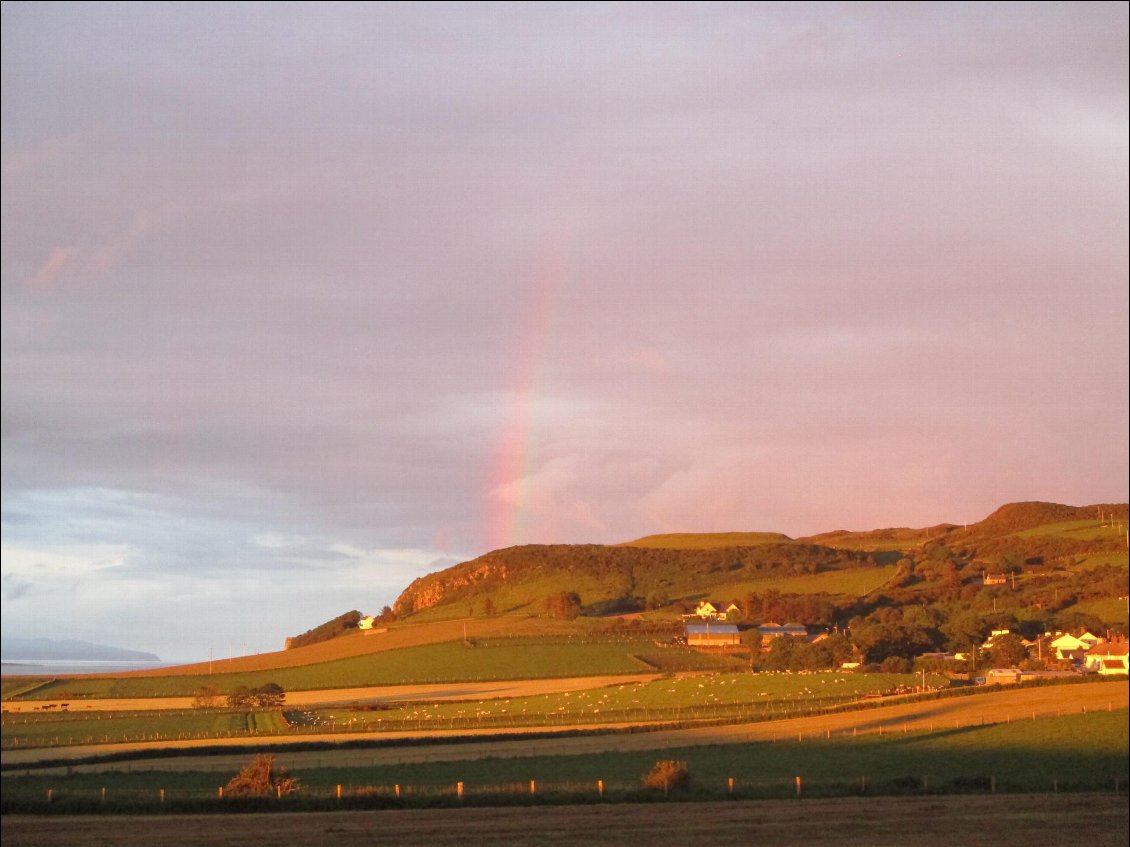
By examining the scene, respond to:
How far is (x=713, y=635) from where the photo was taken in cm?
9569

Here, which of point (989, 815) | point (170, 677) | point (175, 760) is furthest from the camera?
point (170, 677)

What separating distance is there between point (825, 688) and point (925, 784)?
2770 centimetres

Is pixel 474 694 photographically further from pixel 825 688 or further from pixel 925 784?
pixel 925 784

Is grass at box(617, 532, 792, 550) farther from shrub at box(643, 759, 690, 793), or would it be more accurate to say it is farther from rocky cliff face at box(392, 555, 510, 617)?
shrub at box(643, 759, 690, 793)

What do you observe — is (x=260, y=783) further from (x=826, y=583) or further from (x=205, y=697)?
(x=826, y=583)

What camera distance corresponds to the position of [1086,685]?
54.3m

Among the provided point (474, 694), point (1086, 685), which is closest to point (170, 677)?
point (474, 694)

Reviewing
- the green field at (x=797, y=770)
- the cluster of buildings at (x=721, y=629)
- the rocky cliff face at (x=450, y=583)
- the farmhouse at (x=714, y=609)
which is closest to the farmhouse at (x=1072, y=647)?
the green field at (x=797, y=770)

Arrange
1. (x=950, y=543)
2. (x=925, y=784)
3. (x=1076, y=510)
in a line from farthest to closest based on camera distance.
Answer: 1. (x=950, y=543)
2. (x=1076, y=510)
3. (x=925, y=784)

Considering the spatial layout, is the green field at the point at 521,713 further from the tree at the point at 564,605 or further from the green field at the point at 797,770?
the tree at the point at 564,605

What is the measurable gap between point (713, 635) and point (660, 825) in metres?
62.4

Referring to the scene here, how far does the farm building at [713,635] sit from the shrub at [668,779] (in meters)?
51.5

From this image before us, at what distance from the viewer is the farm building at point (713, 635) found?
3675 inches

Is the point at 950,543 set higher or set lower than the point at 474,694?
higher
